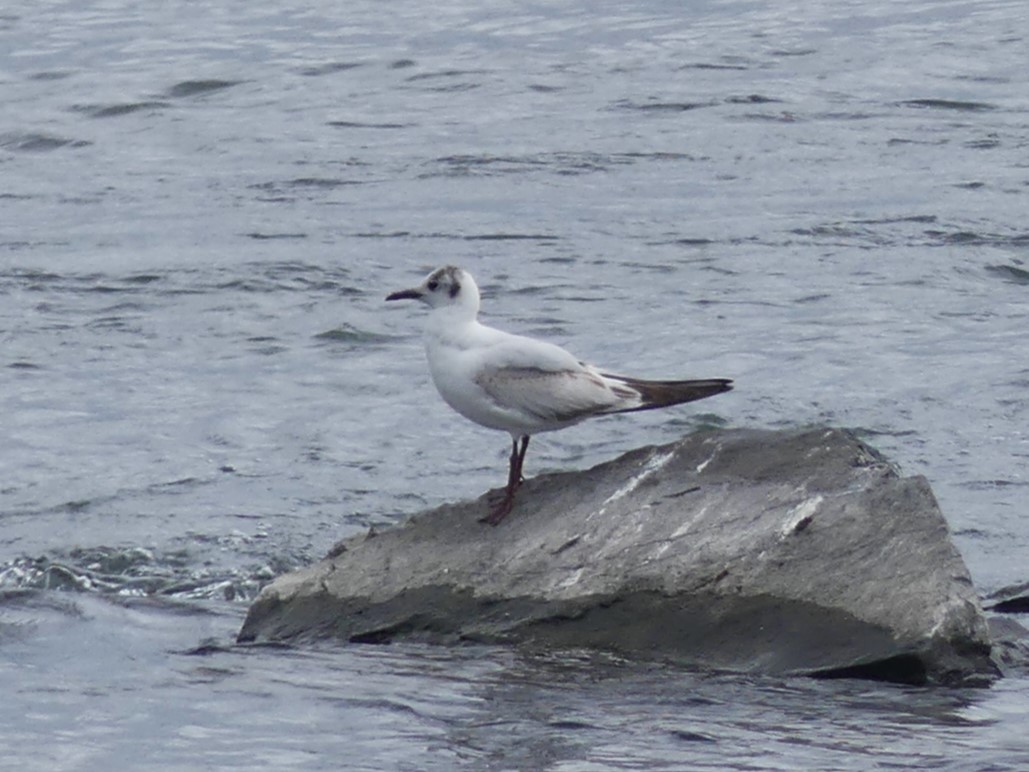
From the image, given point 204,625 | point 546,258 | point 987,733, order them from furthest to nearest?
point 546,258 → point 204,625 → point 987,733

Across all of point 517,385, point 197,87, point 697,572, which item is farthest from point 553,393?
point 197,87

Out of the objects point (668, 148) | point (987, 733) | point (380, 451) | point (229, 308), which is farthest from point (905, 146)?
point (987, 733)

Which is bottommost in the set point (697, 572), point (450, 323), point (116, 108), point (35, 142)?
point (697, 572)

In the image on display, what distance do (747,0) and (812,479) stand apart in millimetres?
17003

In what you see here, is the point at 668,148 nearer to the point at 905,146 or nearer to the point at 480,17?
the point at 905,146

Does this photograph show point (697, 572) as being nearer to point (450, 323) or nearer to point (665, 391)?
point (665, 391)

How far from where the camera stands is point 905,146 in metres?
17.8

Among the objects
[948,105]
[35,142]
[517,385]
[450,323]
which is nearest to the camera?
[517,385]

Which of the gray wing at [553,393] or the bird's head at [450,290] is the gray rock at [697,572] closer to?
the gray wing at [553,393]

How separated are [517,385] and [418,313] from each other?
6.22 metres

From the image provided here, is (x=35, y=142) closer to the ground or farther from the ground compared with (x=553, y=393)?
closer to the ground

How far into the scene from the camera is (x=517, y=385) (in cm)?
812

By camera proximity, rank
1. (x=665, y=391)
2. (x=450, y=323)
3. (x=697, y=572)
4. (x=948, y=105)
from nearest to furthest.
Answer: (x=697, y=572) → (x=665, y=391) → (x=450, y=323) → (x=948, y=105)

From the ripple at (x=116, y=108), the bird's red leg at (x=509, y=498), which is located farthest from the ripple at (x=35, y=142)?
the bird's red leg at (x=509, y=498)
